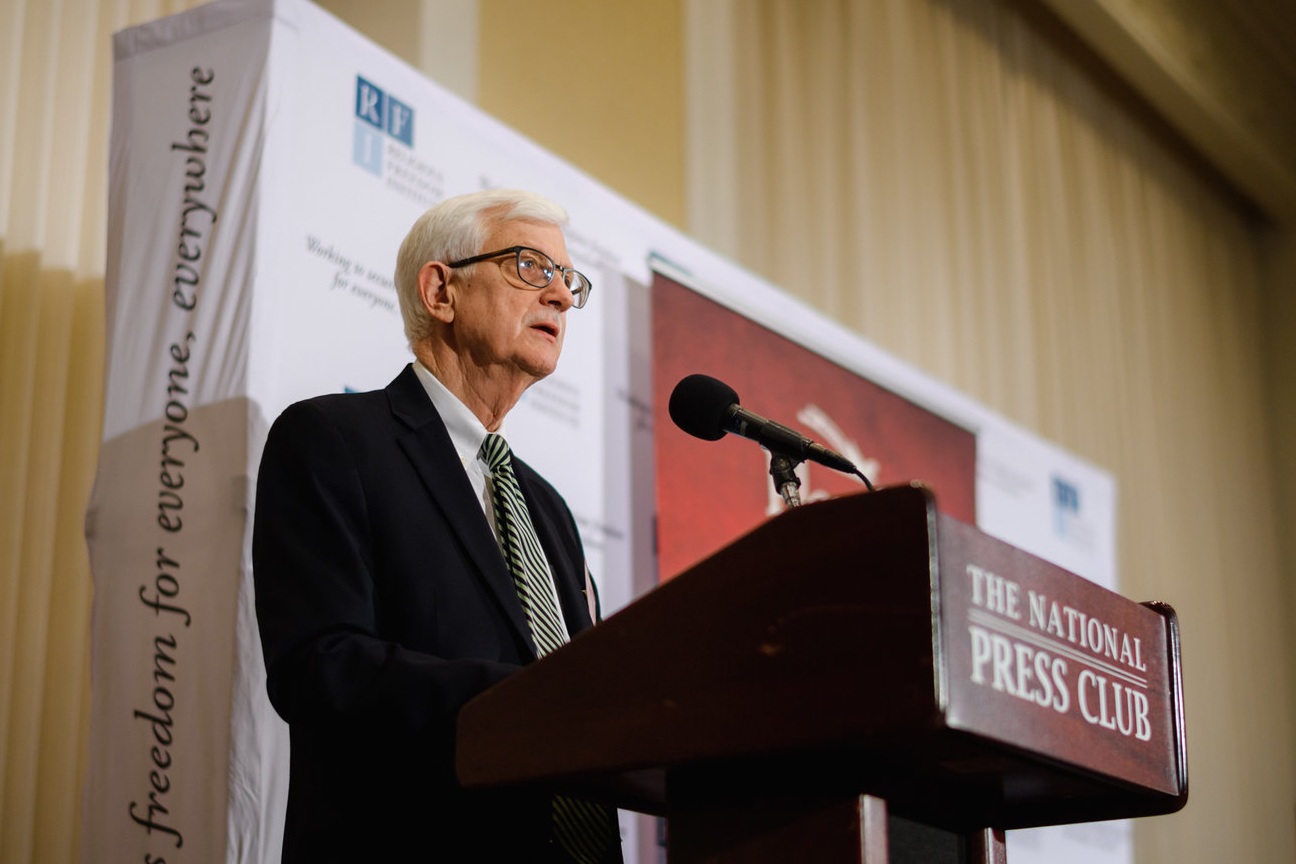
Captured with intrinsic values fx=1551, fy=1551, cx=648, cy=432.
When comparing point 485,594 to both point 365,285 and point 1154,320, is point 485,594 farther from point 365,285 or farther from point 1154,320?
point 1154,320

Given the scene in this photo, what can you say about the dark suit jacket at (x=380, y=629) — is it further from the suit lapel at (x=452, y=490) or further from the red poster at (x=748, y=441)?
the red poster at (x=748, y=441)

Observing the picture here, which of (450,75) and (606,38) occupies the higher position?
(606,38)

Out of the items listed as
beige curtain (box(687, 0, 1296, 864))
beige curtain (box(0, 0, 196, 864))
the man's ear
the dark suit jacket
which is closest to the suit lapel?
the dark suit jacket

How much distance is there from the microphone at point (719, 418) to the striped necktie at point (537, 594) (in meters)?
0.25

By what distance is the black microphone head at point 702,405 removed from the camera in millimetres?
1958

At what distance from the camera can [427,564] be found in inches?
73.8

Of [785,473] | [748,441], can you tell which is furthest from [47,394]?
[785,473]

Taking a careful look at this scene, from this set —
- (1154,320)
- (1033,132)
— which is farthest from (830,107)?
(1154,320)

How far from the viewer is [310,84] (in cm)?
281

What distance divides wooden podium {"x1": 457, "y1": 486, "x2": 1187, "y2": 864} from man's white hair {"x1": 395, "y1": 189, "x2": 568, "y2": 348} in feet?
2.76

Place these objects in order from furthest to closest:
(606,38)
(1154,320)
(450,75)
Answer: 1. (1154,320)
2. (606,38)
3. (450,75)

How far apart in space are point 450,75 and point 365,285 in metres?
1.53

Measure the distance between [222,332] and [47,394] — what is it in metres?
0.88

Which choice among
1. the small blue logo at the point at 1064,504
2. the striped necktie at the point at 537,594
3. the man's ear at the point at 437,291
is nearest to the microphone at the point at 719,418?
the striped necktie at the point at 537,594
